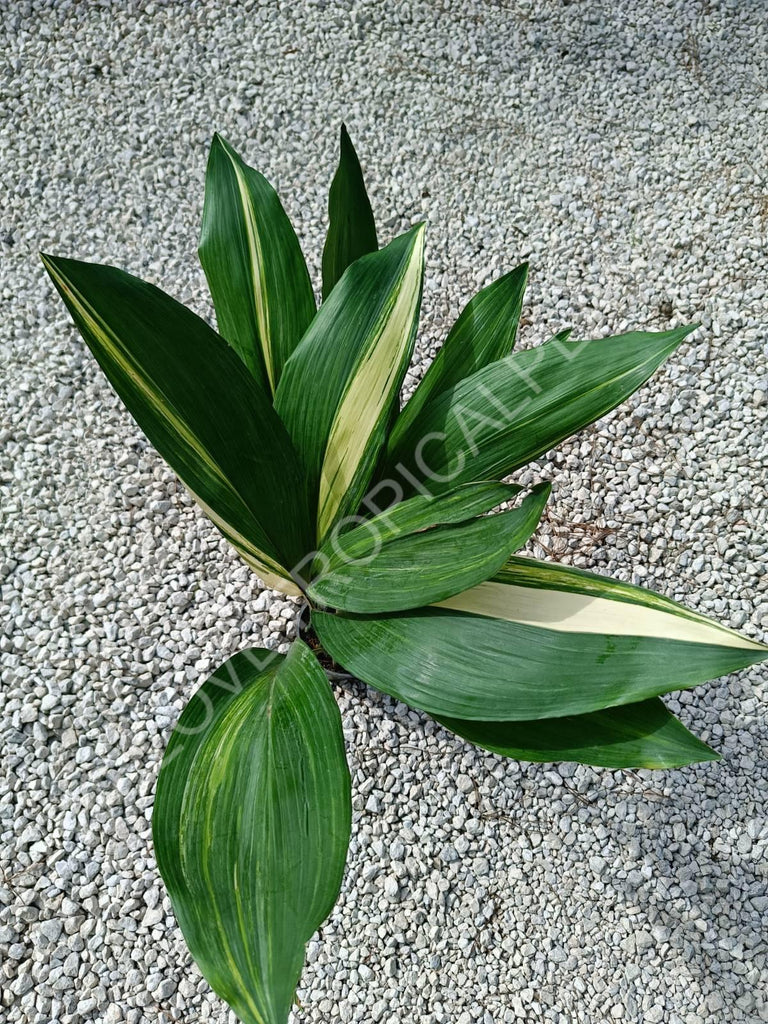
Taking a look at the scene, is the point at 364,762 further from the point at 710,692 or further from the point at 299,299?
the point at 299,299

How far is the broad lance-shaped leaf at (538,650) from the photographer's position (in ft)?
2.43

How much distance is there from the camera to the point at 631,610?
81cm

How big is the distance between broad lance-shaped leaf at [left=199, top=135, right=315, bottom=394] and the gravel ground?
1.40 ft

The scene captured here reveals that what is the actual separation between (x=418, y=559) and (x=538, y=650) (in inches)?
5.7

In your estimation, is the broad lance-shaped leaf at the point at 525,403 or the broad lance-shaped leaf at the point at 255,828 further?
the broad lance-shaped leaf at the point at 525,403

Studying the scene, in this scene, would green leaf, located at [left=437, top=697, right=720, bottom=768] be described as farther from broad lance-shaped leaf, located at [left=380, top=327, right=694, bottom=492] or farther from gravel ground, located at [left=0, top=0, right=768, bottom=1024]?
gravel ground, located at [left=0, top=0, right=768, bottom=1024]

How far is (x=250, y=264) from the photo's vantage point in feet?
3.29

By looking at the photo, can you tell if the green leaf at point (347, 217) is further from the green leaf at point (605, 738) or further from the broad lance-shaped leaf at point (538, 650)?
the green leaf at point (605, 738)

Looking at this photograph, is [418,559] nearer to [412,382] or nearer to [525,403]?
[525,403]

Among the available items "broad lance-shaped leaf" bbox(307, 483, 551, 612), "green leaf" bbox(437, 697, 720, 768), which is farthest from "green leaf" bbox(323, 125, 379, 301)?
"green leaf" bbox(437, 697, 720, 768)

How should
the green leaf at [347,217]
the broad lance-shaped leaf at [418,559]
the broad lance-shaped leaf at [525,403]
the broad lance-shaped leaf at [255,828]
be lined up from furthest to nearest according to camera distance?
1. the green leaf at [347,217]
2. the broad lance-shaped leaf at [525,403]
3. the broad lance-shaped leaf at [418,559]
4. the broad lance-shaped leaf at [255,828]

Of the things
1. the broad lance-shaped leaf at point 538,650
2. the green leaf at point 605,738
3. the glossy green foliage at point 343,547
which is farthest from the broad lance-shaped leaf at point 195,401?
the green leaf at point 605,738

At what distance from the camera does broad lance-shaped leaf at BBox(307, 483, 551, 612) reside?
29.6 inches

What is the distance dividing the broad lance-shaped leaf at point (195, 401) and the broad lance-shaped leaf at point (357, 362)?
6 cm
